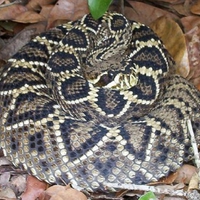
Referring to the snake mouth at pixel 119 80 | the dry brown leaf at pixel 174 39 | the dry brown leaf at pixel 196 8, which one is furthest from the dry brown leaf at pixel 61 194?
the dry brown leaf at pixel 196 8

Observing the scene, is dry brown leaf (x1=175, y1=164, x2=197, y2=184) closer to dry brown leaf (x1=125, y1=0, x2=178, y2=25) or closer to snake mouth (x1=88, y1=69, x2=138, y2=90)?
snake mouth (x1=88, y1=69, x2=138, y2=90)

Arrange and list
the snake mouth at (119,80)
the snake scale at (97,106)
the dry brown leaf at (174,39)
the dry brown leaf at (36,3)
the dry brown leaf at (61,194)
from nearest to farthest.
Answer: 1. the dry brown leaf at (61,194)
2. the snake scale at (97,106)
3. the snake mouth at (119,80)
4. the dry brown leaf at (174,39)
5. the dry brown leaf at (36,3)

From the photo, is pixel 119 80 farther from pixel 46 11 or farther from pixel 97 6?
pixel 46 11

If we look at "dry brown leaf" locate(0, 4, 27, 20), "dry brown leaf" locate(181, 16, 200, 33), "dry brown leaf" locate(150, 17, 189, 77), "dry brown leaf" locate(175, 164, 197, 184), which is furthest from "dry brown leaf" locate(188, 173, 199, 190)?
"dry brown leaf" locate(0, 4, 27, 20)

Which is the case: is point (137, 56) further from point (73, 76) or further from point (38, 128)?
point (38, 128)

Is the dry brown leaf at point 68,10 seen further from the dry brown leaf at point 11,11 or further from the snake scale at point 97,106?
the dry brown leaf at point 11,11

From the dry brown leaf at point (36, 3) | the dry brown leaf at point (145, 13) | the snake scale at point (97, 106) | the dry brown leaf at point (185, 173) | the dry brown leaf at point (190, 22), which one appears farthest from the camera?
the dry brown leaf at point (36, 3)

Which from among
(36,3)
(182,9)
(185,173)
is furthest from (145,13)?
(185,173)
